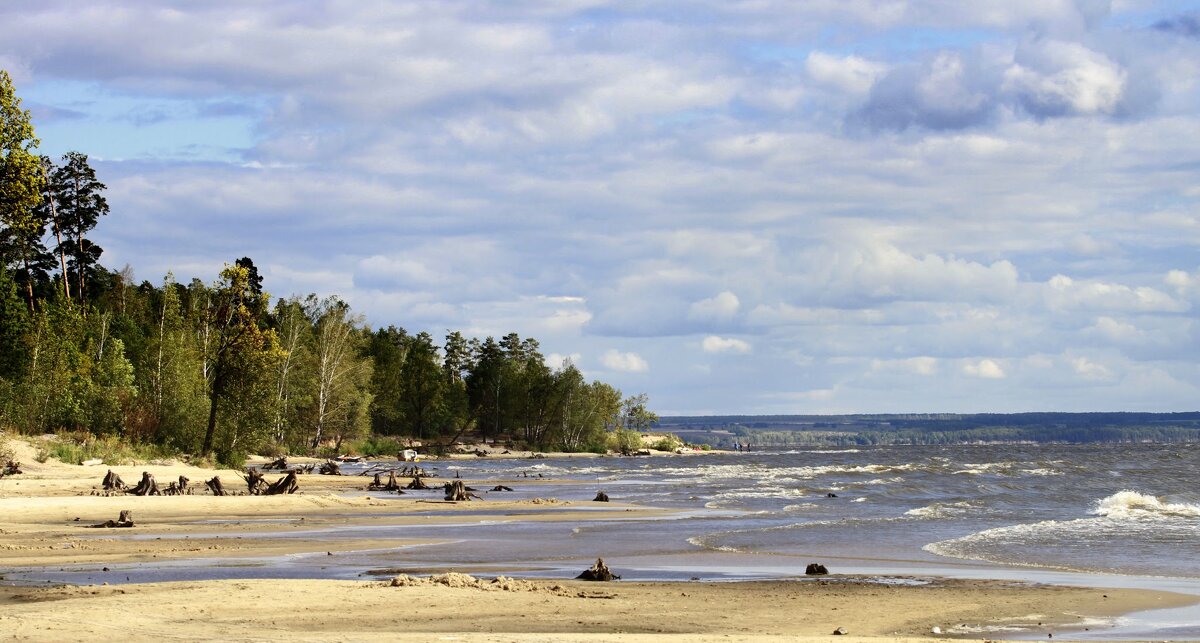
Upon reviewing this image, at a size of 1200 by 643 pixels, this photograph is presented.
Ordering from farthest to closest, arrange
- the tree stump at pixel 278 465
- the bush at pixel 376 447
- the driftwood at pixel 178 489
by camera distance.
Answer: the bush at pixel 376 447 → the tree stump at pixel 278 465 → the driftwood at pixel 178 489

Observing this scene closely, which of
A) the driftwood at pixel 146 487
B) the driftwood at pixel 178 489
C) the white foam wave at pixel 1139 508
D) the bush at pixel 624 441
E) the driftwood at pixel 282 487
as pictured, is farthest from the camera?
the bush at pixel 624 441

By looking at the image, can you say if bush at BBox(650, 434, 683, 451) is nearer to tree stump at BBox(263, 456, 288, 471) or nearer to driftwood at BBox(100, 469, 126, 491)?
tree stump at BBox(263, 456, 288, 471)

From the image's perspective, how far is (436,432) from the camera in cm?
14825

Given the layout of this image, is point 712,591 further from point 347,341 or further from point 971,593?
point 347,341

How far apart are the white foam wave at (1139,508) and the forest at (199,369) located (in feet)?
114

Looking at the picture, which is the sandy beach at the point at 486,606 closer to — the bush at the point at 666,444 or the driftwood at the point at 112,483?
the driftwood at the point at 112,483

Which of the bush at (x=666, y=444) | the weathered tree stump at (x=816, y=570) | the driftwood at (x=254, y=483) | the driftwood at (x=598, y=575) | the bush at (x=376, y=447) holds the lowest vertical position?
the bush at (x=666, y=444)

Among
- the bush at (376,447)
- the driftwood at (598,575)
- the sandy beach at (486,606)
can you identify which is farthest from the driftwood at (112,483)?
the bush at (376,447)

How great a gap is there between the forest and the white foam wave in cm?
3487

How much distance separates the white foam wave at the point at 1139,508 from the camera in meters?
39.5

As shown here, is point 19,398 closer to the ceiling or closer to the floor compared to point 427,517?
closer to the ceiling

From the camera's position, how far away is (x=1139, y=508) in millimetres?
42719

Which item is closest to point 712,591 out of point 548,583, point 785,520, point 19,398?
point 548,583

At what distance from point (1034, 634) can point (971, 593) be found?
3841 mm
